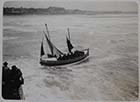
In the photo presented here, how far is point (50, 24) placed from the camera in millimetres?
1313

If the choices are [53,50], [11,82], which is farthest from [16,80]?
[53,50]

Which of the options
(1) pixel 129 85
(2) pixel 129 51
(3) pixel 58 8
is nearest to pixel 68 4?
(3) pixel 58 8

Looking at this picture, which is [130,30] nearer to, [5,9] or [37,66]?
[37,66]

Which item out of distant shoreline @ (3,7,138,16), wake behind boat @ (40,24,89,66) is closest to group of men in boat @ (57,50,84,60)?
wake behind boat @ (40,24,89,66)

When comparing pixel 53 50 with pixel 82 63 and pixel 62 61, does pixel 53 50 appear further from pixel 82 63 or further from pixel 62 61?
pixel 82 63

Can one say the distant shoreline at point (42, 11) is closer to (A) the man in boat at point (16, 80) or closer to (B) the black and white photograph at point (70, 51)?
(B) the black and white photograph at point (70, 51)

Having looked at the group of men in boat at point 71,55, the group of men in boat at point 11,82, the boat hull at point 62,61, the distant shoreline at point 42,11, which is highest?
the distant shoreline at point 42,11

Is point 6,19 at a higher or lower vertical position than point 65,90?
higher

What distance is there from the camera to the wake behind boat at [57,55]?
1.28 metres

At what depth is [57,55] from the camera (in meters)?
1.30

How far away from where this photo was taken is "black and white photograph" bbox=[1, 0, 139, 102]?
4.07 feet

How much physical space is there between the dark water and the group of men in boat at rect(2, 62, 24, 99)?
4 centimetres

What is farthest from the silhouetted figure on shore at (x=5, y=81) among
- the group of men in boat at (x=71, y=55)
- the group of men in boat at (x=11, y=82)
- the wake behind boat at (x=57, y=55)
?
the group of men in boat at (x=71, y=55)

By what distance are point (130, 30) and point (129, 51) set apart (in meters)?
0.12
